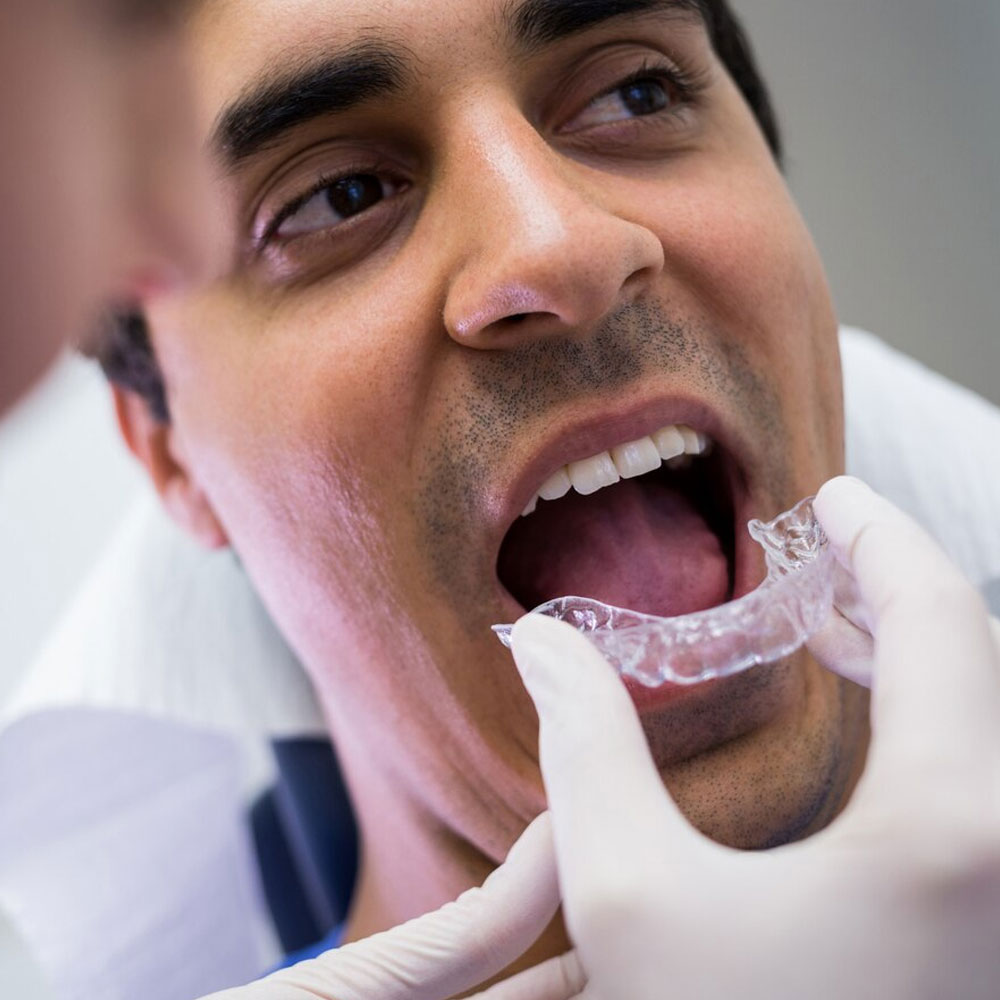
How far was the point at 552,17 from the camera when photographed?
1.02m

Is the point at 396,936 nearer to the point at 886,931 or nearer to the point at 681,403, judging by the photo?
the point at 886,931

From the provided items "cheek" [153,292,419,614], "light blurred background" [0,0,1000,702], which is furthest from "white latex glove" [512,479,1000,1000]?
"light blurred background" [0,0,1000,702]

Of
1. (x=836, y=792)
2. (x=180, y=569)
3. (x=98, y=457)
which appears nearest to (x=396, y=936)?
(x=836, y=792)

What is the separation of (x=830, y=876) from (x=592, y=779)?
145 mm

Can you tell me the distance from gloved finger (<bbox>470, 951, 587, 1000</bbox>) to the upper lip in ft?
1.13

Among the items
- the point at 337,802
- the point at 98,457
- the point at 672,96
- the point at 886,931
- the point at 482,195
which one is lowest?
the point at 886,931

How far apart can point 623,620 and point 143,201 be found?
539 millimetres

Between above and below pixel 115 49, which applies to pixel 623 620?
below

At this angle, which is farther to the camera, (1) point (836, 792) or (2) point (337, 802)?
(2) point (337, 802)

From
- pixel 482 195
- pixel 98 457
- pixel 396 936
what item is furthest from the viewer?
pixel 98 457

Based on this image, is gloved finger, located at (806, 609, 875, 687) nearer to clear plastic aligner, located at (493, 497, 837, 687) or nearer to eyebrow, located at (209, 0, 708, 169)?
clear plastic aligner, located at (493, 497, 837, 687)

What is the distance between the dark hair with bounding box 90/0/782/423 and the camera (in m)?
1.32

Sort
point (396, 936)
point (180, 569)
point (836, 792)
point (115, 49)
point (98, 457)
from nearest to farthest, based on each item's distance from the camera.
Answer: point (115, 49)
point (396, 936)
point (836, 792)
point (180, 569)
point (98, 457)

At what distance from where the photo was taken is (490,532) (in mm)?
1018
